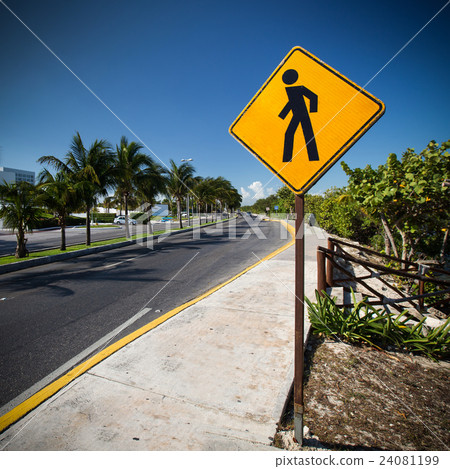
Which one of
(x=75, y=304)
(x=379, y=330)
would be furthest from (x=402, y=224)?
(x=75, y=304)

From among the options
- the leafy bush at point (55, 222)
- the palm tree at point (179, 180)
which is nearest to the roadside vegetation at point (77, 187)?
the palm tree at point (179, 180)

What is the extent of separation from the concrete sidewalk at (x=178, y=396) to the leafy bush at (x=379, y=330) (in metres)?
0.32

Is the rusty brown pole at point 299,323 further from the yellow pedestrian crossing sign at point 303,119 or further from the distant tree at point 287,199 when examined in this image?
the distant tree at point 287,199

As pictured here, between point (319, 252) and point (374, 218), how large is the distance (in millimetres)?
3850

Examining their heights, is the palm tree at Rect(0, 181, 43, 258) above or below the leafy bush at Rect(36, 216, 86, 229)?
above

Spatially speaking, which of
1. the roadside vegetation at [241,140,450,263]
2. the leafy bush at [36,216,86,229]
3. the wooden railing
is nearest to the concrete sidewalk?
the wooden railing

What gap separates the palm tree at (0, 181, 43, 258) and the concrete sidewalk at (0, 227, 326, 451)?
936 cm

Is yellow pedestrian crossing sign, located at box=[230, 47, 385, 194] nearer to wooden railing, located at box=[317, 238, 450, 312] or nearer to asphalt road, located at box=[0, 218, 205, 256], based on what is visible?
wooden railing, located at box=[317, 238, 450, 312]

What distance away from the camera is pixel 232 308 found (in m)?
4.47

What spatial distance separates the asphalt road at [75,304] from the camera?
2936 mm

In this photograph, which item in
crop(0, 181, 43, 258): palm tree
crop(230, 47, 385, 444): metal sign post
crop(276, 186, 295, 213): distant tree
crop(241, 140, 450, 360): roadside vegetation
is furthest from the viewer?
crop(276, 186, 295, 213): distant tree

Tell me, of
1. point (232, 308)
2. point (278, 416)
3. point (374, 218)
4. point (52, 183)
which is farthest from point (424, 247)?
point (52, 183)

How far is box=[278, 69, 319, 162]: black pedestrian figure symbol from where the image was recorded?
1.88m
